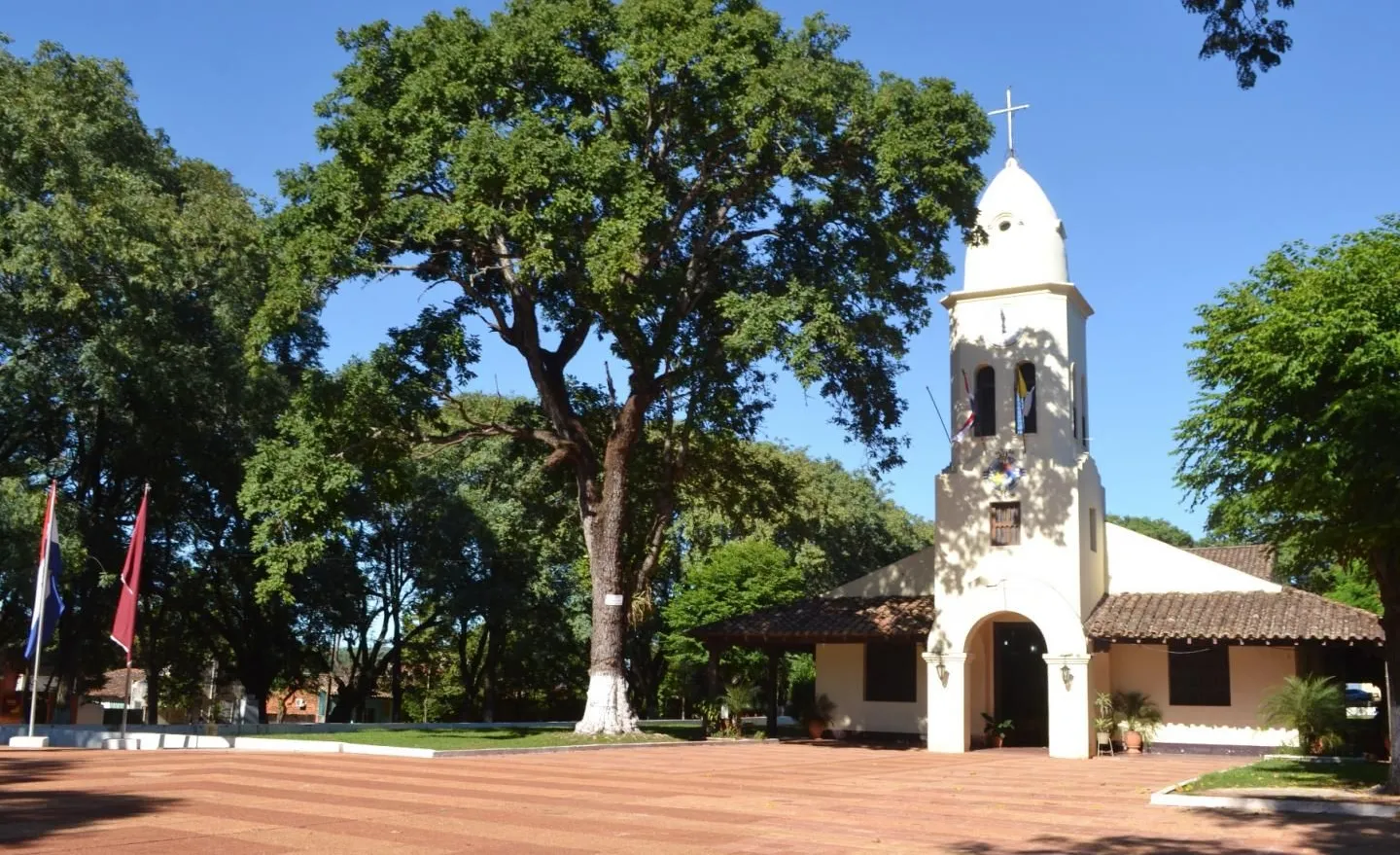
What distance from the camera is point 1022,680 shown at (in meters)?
27.2

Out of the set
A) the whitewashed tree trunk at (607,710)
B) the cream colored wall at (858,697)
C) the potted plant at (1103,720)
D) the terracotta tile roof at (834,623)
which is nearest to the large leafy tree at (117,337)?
the whitewashed tree trunk at (607,710)

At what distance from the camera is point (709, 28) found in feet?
70.3

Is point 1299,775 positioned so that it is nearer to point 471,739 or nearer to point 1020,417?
point 1020,417

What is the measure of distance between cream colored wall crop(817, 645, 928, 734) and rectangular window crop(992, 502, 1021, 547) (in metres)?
3.71

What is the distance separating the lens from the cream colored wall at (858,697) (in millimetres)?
27125

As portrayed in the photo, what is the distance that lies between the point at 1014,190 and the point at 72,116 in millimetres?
20941

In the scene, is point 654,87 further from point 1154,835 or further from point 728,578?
point 728,578

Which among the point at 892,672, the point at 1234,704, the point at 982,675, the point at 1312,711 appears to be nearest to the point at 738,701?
the point at 892,672

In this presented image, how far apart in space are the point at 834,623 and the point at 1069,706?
18.3 feet

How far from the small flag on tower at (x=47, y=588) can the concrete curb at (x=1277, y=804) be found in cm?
1841

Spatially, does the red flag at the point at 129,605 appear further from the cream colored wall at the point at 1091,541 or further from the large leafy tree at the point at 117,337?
the cream colored wall at the point at 1091,541

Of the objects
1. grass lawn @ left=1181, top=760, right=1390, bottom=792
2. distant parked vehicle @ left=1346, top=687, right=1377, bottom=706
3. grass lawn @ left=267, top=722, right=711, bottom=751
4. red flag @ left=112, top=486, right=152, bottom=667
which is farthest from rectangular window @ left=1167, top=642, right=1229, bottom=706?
distant parked vehicle @ left=1346, top=687, right=1377, bottom=706

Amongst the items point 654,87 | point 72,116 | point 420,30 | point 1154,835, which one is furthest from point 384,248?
point 1154,835

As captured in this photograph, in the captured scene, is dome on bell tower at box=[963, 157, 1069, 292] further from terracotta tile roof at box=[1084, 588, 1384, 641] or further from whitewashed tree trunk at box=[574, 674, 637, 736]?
whitewashed tree trunk at box=[574, 674, 637, 736]
